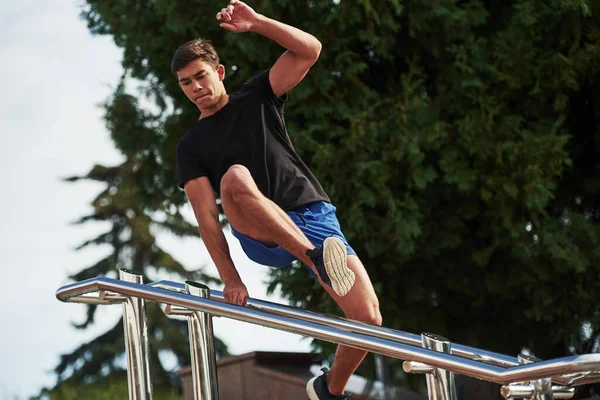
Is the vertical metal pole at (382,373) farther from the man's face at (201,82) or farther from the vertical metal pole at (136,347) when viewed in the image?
the vertical metal pole at (136,347)

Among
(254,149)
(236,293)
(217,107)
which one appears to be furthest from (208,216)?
(236,293)

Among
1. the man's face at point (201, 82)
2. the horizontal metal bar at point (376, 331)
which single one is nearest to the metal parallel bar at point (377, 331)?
the horizontal metal bar at point (376, 331)

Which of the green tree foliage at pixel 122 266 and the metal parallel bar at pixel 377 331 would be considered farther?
the green tree foliage at pixel 122 266

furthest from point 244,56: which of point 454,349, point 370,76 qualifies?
point 454,349

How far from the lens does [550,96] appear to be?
6.84m

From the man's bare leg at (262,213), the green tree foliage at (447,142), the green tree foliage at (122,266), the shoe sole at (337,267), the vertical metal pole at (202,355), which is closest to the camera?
the vertical metal pole at (202,355)

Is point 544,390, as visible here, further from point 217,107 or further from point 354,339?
point 217,107

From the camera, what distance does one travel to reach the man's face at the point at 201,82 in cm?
359

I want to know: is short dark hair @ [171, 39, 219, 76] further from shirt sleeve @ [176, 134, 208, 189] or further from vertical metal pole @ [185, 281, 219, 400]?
vertical metal pole @ [185, 281, 219, 400]

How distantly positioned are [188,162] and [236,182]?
18.6 inches

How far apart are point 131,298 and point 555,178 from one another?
188 inches

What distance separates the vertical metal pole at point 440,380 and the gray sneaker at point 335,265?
0.87 metres

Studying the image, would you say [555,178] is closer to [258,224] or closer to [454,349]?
[258,224]

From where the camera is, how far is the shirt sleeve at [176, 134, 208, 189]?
369 centimetres
